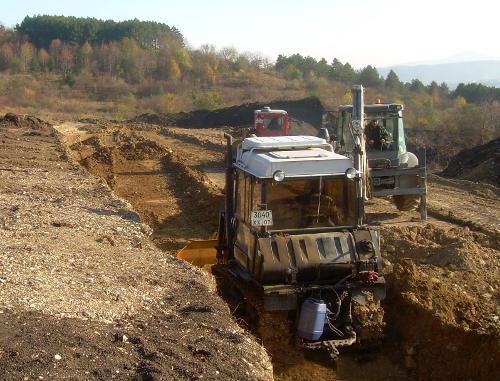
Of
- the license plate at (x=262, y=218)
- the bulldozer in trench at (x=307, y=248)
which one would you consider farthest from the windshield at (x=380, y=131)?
the license plate at (x=262, y=218)

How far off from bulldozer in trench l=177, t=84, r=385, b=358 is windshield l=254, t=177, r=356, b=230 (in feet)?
0.04

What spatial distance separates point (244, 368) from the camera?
6.64 meters

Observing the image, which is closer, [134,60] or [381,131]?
[381,131]

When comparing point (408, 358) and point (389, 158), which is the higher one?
point (389, 158)

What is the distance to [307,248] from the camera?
8297 mm

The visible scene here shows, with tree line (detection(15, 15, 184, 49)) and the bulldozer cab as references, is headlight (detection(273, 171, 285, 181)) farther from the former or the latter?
tree line (detection(15, 15, 184, 49))

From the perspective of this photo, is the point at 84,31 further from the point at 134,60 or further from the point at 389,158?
the point at 389,158

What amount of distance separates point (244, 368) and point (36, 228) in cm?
585

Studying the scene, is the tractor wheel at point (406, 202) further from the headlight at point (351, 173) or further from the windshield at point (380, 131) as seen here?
the headlight at point (351, 173)

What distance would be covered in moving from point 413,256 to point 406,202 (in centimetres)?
405

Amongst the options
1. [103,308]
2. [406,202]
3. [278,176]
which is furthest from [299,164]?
[406,202]

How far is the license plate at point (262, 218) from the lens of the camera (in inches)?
324

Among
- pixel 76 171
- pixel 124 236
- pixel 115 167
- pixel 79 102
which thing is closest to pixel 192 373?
pixel 124 236

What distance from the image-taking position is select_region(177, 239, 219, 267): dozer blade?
11148 mm
